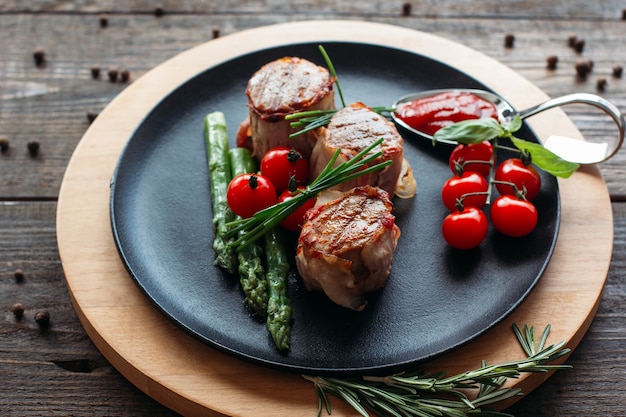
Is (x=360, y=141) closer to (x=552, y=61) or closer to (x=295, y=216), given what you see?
(x=295, y=216)

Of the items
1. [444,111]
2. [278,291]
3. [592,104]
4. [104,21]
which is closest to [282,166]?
[278,291]

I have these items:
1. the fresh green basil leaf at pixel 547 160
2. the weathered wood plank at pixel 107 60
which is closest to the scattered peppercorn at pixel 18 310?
the weathered wood plank at pixel 107 60

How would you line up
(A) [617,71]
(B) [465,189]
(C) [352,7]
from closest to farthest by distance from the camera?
(B) [465,189] → (A) [617,71] → (C) [352,7]

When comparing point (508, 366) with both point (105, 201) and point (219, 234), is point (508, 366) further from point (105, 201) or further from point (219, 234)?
point (105, 201)

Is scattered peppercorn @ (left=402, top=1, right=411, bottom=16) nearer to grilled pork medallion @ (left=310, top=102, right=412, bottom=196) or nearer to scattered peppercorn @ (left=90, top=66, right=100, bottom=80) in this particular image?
grilled pork medallion @ (left=310, top=102, right=412, bottom=196)

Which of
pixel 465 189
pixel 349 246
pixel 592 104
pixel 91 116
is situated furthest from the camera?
pixel 91 116

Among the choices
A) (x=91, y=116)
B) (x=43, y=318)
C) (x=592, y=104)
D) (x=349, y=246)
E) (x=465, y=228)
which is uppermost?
Answer: (x=592, y=104)
